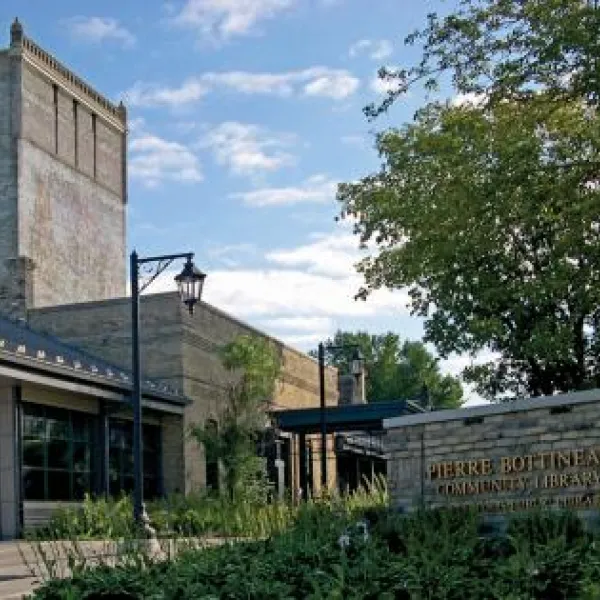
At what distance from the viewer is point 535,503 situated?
13875mm

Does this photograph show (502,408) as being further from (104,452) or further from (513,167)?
(104,452)

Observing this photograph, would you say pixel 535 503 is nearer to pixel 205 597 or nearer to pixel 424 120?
pixel 205 597

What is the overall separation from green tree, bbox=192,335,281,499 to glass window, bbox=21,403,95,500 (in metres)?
3.56

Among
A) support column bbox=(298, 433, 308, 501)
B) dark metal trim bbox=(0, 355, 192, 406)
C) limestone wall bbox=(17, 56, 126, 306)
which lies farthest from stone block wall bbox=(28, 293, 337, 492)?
support column bbox=(298, 433, 308, 501)

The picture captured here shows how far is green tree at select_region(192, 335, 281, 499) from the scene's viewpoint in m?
31.4

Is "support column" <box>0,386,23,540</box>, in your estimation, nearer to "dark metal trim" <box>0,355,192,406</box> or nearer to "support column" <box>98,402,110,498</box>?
"dark metal trim" <box>0,355,192,406</box>

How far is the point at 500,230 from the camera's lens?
15.4m

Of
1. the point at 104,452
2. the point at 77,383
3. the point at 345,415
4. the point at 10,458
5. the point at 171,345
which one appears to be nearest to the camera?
the point at 10,458

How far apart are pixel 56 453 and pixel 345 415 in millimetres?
14248

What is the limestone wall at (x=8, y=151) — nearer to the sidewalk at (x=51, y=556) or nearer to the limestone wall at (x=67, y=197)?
the limestone wall at (x=67, y=197)

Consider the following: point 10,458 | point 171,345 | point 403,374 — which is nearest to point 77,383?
point 10,458

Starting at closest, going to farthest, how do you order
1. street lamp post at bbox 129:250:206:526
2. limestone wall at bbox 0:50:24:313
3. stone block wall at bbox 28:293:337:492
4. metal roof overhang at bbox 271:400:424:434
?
street lamp post at bbox 129:250:206:526 → stone block wall at bbox 28:293:337:492 → metal roof overhang at bbox 271:400:424:434 → limestone wall at bbox 0:50:24:313

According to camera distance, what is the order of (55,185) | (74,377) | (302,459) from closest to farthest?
(74,377) < (302,459) < (55,185)

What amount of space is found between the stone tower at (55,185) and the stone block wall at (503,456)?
25.9 m
